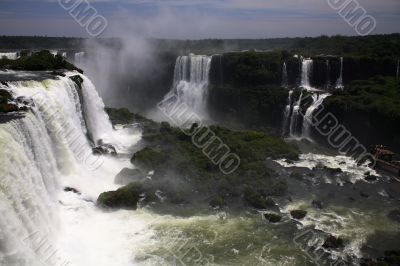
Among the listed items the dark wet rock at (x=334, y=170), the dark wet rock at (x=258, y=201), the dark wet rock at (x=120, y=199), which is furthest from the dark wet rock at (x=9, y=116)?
the dark wet rock at (x=334, y=170)

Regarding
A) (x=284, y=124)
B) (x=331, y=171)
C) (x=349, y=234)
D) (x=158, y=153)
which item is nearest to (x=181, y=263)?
(x=349, y=234)

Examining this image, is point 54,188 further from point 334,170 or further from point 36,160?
point 334,170

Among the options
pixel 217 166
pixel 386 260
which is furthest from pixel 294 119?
pixel 386 260

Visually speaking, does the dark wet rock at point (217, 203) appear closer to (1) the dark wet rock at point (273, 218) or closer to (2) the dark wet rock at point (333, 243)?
(1) the dark wet rock at point (273, 218)

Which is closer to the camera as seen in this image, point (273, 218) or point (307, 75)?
point (273, 218)

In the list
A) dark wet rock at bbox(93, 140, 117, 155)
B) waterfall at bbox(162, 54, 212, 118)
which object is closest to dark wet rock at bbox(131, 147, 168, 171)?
dark wet rock at bbox(93, 140, 117, 155)

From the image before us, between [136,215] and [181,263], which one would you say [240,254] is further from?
[136,215]
